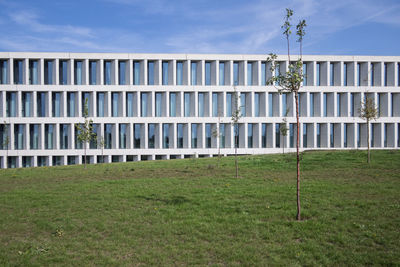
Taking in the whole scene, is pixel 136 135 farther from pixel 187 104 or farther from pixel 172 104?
pixel 187 104

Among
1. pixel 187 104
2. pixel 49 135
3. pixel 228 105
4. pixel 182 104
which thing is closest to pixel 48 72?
pixel 49 135

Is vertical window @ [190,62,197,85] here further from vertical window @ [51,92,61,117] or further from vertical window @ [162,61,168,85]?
vertical window @ [51,92,61,117]

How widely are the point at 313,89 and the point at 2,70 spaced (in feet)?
161

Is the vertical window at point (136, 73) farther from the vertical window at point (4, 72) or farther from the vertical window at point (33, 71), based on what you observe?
the vertical window at point (4, 72)

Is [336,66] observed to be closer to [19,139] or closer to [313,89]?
[313,89]

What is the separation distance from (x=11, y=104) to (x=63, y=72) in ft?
30.0

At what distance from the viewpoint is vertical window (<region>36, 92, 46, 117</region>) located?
46375 mm

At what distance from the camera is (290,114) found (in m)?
47.8

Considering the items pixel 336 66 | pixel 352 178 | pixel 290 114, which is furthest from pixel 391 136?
pixel 352 178

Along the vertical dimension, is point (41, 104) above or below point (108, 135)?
above

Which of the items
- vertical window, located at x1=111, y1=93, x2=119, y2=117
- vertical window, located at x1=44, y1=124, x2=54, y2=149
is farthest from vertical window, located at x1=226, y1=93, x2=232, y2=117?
vertical window, located at x1=44, y1=124, x2=54, y2=149

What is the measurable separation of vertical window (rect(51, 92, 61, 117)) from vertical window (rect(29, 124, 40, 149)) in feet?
10.5

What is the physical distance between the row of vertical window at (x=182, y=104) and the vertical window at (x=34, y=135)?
6.18 feet

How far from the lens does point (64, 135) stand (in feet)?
152
